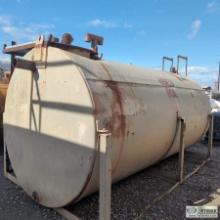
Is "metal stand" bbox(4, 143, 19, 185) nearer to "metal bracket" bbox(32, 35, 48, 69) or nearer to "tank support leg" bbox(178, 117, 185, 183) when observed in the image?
"metal bracket" bbox(32, 35, 48, 69)

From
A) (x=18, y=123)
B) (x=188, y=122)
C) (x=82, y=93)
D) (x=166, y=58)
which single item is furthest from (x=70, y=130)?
(x=166, y=58)

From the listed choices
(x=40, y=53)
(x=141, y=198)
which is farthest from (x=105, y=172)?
(x=40, y=53)

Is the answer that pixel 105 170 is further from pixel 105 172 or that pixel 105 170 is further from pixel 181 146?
pixel 181 146

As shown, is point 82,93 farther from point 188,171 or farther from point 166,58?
point 166,58

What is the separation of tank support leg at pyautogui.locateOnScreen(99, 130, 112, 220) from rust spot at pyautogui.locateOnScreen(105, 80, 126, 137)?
320 millimetres

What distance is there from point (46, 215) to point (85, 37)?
2261 mm

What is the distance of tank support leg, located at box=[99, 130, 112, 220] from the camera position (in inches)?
87.0

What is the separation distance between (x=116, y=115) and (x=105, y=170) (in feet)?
2.12

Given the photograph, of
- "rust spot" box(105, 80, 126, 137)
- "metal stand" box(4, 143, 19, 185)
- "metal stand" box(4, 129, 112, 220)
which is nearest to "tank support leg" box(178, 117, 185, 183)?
"rust spot" box(105, 80, 126, 137)

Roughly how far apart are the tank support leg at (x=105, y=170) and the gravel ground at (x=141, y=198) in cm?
59

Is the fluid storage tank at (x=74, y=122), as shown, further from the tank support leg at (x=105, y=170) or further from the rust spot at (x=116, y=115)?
the tank support leg at (x=105, y=170)

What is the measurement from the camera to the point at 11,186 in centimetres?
365

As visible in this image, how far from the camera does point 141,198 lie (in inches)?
130

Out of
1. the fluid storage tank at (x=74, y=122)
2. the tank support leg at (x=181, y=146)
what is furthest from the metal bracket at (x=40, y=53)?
the tank support leg at (x=181, y=146)
